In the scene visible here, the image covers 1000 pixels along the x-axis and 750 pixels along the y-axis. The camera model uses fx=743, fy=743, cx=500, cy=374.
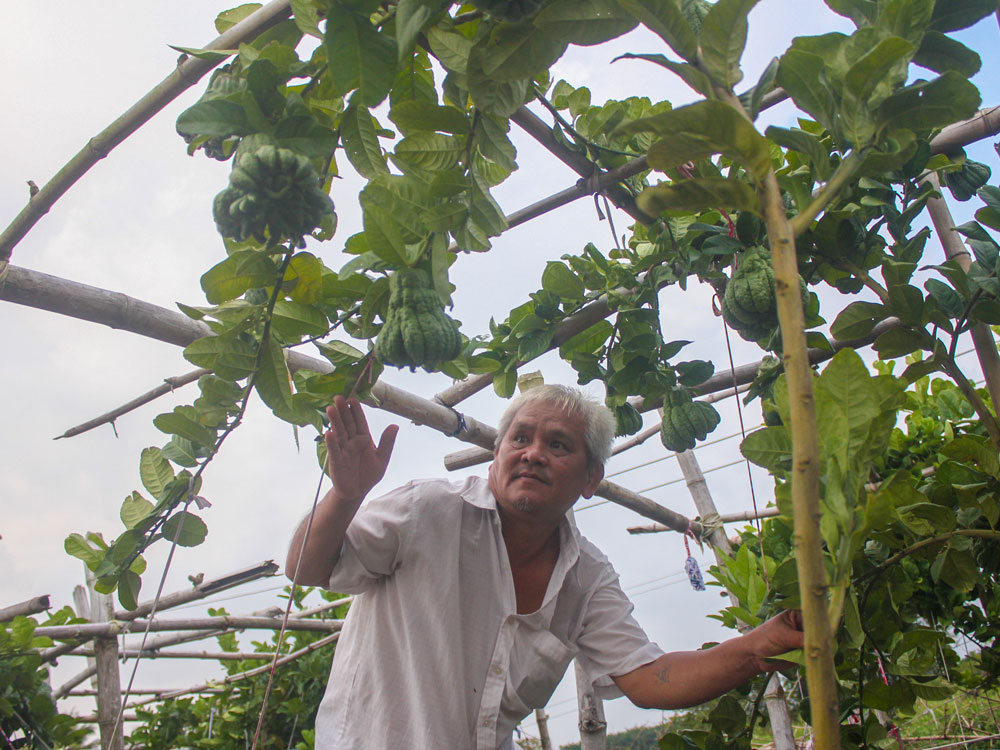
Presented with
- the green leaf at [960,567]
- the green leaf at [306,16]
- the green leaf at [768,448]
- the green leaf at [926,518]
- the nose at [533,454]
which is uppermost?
the green leaf at [306,16]

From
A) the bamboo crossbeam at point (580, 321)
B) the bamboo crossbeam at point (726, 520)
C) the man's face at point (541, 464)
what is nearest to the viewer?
the bamboo crossbeam at point (580, 321)

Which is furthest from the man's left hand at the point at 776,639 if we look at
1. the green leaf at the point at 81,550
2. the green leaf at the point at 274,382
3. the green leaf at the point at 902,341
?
the green leaf at the point at 81,550

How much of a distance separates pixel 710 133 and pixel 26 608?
3577 millimetres

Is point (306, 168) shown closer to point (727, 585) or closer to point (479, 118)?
point (479, 118)

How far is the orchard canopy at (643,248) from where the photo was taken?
0.66m

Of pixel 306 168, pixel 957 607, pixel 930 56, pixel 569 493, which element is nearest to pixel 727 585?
pixel 569 493

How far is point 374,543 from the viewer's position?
1744mm

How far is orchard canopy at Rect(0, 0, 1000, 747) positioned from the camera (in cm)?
66

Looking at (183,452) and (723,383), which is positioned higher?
(723,383)

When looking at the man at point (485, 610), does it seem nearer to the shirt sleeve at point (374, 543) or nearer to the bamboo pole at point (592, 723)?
the shirt sleeve at point (374, 543)

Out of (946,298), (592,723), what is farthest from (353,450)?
(592,723)

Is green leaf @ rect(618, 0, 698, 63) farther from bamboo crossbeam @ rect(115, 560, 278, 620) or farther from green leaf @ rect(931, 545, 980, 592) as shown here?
bamboo crossbeam @ rect(115, 560, 278, 620)

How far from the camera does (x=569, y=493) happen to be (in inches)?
78.8

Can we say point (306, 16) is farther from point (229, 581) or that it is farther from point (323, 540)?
point (229, 581)
